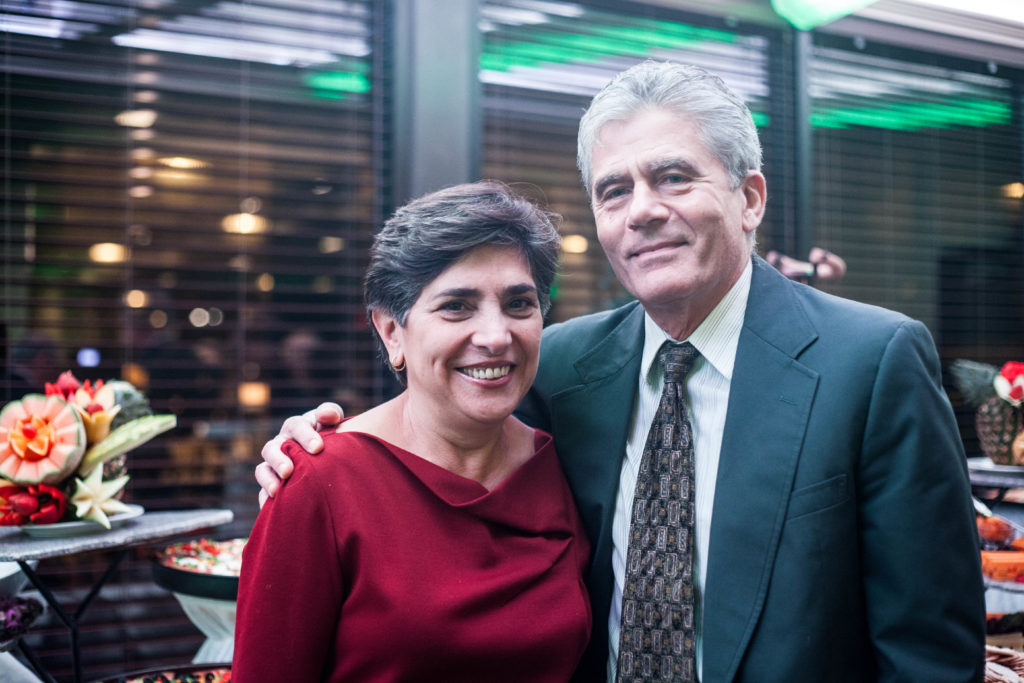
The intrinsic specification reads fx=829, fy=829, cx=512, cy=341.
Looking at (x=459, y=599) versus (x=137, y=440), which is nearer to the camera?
(x=459, y=599)

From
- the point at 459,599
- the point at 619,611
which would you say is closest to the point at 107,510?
the point at 459,599

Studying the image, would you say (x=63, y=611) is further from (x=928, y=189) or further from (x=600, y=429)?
(x=928, y=189)

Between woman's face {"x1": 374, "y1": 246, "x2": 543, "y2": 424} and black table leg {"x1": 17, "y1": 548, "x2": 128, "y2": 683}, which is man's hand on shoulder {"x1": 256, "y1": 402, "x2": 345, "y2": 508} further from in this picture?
black table leg {"x1": 17, "y1": 548, "x2": 128, "y2": 683}

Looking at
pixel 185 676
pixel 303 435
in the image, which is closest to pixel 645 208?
pixel 303 435

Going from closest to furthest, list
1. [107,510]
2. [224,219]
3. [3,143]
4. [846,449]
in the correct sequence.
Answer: [846,449] < [107,510] < [3,143] < [224,219]

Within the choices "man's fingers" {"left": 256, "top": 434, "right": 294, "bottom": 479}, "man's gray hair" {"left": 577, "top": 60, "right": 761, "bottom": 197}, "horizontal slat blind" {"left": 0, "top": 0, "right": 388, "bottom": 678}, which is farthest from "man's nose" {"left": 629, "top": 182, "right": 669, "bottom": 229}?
"horizontal slat blind" {"left": 0, "top": 0, "right": 388, "bottom": 678}

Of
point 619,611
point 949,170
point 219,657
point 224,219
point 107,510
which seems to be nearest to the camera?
point 619,611

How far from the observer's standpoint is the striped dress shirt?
1428 millimetres

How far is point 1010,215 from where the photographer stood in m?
5.09

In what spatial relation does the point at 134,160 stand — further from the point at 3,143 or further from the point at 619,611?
the point at 619,611

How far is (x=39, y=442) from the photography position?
6.09 feet

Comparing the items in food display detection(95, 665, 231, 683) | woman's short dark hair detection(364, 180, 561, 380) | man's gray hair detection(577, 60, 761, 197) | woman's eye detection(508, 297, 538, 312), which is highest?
man's gray hair detection(577, 60, 761, 197)

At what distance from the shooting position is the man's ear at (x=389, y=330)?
1.48 meters

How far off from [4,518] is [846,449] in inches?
69.1
